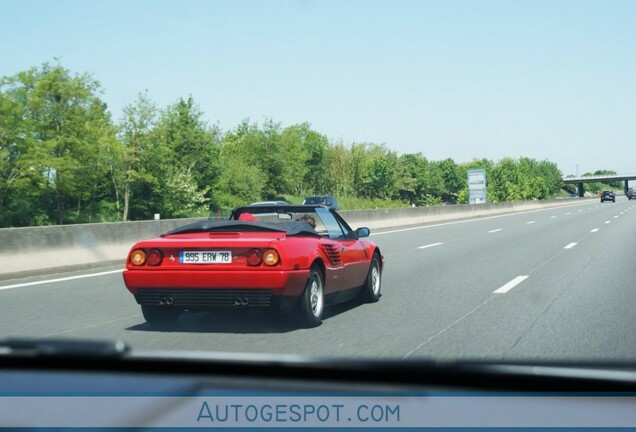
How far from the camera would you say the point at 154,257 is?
24.2 ft

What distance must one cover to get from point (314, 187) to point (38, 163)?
231ft

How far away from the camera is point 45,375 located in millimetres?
4297

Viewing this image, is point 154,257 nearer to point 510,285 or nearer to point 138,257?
point 138,257

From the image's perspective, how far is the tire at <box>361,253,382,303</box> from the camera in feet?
31.3

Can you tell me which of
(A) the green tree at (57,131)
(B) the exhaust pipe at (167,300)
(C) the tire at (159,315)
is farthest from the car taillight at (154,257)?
(A) the green tree at (57,131)

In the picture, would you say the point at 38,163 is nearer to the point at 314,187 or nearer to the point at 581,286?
the point at 581,286

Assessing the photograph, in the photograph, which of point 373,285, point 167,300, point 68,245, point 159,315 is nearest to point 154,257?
point 167,300

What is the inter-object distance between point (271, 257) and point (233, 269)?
1.17 feet

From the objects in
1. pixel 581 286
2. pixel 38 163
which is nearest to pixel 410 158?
pixel 38 163

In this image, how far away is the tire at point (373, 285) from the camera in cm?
953

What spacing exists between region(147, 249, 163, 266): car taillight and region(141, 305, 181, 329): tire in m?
0.48

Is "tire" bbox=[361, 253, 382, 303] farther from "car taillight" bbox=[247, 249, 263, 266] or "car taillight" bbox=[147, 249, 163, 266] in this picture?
"car taillight" bbox=[147, 249, 163, 266]

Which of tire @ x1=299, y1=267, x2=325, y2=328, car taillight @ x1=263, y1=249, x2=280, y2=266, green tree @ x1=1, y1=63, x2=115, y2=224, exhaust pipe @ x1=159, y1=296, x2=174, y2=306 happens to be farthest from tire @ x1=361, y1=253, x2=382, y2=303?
green tree @ x1=1, y1=63, x2=115, y2=224

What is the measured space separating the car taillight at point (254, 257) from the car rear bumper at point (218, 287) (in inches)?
3.8
